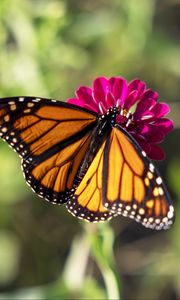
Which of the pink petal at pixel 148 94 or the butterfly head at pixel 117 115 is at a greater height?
the pink petal at pixel 148 94

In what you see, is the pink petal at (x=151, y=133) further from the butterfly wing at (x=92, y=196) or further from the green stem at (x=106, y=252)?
the green stem at (x=106, y=252)

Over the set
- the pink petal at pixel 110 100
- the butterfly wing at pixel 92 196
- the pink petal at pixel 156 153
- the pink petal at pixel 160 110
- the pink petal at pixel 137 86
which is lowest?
the butterfly wing at pixel 92 196

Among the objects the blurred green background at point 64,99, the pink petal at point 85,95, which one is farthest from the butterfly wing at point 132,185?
the blurred green background at point 64,99

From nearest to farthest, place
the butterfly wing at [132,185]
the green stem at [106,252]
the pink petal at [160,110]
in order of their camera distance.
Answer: the butterfly wing at [132,185] → the pink petal at [160,110] → the green stem at [106,252]

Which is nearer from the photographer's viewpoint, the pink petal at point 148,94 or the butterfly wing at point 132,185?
the butterfly wing at point 132,185

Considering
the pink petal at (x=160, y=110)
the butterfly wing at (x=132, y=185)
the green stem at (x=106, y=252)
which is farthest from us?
the green stem at (x=106, y=252)

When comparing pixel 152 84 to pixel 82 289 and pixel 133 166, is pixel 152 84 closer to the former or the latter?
pixel 82 289
